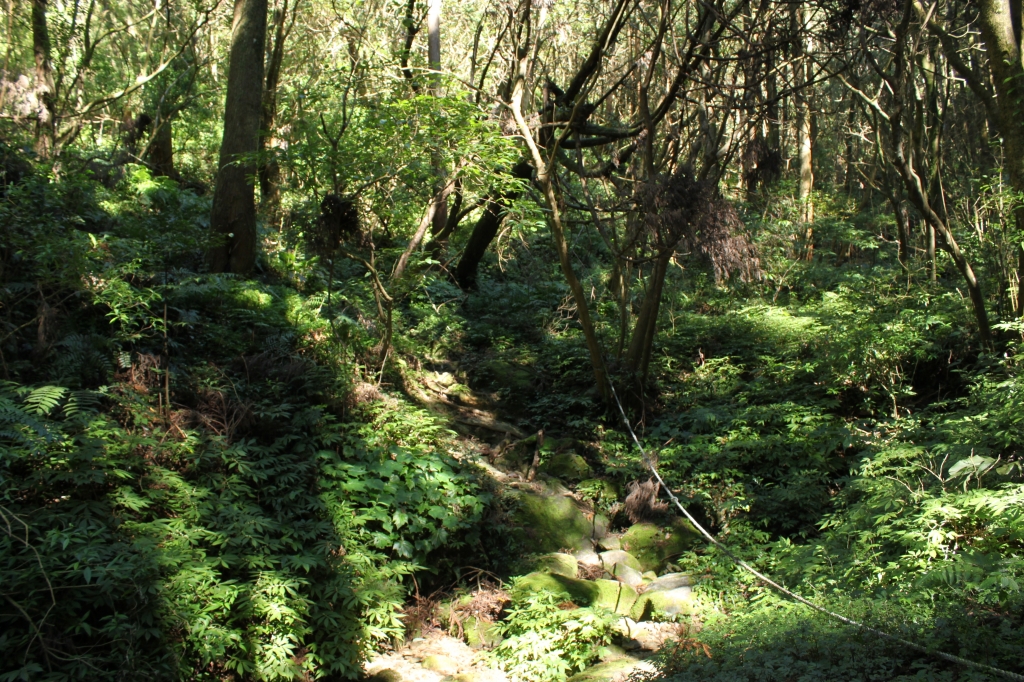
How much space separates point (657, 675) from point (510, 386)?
624cm

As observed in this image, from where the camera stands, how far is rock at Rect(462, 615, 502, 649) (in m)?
5.38

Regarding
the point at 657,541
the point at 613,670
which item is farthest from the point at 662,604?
the point at 657,541

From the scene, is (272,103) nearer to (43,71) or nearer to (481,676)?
(43,71)

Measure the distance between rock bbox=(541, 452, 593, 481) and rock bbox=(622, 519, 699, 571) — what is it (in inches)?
43.2

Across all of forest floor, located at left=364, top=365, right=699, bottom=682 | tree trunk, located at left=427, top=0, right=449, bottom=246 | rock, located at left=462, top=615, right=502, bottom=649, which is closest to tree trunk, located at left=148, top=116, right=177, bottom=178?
tree trunk, located at left=427, top=0, right=449, bottom=246

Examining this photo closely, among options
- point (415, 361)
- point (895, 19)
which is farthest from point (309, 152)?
point (895, 19)

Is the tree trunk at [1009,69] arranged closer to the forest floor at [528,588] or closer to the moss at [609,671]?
the forest floor at [528,588]

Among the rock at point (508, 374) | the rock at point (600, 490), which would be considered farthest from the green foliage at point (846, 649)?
the rock at point (508, 374)

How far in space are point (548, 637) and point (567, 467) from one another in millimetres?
3172

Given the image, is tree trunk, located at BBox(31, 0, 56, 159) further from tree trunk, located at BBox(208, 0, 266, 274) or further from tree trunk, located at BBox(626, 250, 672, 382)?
tree trunk, located at BBox(626, 250, 672, 382)

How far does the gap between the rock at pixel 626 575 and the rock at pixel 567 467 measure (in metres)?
1.67

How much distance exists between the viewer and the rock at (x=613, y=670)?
14.4 ft

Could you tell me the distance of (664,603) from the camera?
5.58m

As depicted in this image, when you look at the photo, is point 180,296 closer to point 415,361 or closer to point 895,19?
point 415,361
